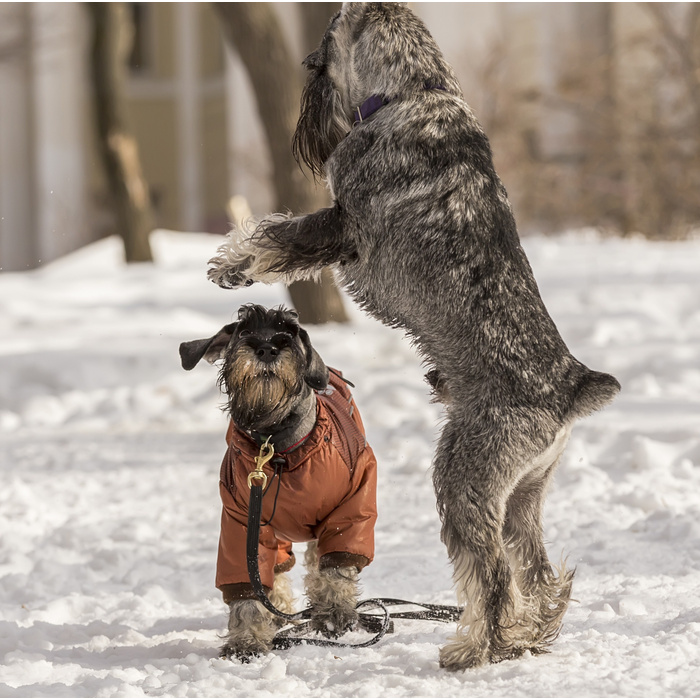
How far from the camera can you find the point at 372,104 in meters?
3.74

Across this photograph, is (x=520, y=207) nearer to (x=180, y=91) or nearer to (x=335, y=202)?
(x=180, y=91)

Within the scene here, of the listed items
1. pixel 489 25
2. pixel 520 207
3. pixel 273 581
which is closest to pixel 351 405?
pixel 273 581

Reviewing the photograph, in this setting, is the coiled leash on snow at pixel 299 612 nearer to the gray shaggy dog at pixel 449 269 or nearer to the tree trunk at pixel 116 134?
the gray shaggy dog at pixel 449 269

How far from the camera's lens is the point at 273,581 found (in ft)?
14.3

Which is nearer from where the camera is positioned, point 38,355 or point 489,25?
point 38,355

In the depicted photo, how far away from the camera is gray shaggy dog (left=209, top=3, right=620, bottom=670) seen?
3.66 m

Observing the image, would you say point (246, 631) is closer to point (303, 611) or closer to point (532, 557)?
point (303, 611)

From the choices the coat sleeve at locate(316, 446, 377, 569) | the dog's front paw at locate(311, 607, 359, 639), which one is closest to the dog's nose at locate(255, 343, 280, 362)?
the coat sleeve at locate(316, 446, 377, 569)

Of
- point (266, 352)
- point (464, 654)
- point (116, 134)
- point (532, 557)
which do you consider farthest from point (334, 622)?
point (116, 134)

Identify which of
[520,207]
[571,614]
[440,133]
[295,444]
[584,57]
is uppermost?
[584,57]

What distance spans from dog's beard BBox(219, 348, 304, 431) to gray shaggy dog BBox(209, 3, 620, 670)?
324 millimetres

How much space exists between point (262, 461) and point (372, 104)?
4.55 ft

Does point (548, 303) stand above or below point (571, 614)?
above

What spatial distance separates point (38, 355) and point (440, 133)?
7.34 meters
